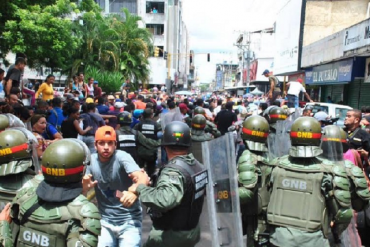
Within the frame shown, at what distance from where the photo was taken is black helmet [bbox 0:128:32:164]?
315 centimetres

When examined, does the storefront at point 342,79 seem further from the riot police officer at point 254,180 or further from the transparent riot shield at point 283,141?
the riot police officer at point 254,180

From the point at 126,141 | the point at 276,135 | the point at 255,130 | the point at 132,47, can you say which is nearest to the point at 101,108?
the point at 126,141

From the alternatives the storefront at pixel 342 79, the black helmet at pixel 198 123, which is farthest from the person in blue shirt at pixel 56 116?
the storefront at pixel 342 79

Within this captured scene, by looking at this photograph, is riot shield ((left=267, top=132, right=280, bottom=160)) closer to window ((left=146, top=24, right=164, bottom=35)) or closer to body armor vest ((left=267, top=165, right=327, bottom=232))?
body armor vest ((left=267, top=165, right=327, bottom=232))

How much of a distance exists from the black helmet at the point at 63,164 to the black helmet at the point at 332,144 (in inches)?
108

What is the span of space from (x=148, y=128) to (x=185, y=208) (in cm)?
460

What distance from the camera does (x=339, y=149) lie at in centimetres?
418

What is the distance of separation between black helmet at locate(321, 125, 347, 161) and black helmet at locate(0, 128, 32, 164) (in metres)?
3.00

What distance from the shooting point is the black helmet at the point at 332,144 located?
415 centimetres

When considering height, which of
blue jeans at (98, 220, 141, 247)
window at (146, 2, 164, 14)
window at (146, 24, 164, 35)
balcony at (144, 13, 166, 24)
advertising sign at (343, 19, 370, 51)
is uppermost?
window at (146, 2, 164, 14)

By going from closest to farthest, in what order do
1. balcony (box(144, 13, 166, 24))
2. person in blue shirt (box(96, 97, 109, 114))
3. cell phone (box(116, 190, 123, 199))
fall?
cell phone (box(116, 190, 123, 199)) < person in blue shirt (box(96, 97, 109, 114)) < balcony (box(144, 13, 166, 24))

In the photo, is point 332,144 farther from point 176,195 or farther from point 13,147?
point 13,147

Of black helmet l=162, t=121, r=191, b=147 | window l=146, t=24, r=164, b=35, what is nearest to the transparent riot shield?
black helmet l=162, t=121, r=191, b=147

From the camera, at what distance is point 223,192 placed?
3617 millimetres
